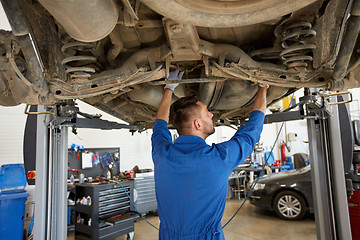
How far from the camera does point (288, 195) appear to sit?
15.2 feet

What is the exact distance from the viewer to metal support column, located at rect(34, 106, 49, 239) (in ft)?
7.30

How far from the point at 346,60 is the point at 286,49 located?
0.31 metres

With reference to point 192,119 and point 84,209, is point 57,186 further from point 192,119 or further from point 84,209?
point 192,119

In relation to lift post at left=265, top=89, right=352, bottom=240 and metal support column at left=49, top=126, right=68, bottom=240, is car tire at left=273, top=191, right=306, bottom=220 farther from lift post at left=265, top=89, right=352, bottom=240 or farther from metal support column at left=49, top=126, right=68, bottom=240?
metal support column at left=49, top=126, right=68, bottom=240

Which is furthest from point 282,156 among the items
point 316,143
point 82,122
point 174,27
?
point 174,27

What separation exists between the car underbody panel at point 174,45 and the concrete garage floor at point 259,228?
327cm

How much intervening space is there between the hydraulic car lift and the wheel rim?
237 centimetres

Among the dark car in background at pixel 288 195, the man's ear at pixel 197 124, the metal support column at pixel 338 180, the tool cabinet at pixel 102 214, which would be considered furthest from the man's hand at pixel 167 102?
the dark car in background at pixel 288 195

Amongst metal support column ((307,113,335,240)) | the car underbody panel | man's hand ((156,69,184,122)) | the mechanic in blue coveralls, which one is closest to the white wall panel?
the car underbody panel

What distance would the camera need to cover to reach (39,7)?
1.20m

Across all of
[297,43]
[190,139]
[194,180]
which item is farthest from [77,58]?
[297,43]

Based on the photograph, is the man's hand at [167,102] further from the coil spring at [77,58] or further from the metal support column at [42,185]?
the metal support column at [42,185]

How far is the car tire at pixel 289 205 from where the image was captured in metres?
4.54

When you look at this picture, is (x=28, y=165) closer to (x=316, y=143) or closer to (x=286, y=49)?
(x=286, y=49)
